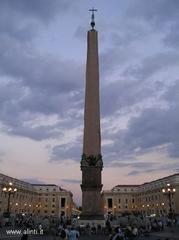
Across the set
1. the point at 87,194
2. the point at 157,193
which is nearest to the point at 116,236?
the point at 87,194

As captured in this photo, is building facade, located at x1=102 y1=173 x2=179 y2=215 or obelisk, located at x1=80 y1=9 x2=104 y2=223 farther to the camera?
building facade, located at x1=102 y1=173 x2=179 y2=215

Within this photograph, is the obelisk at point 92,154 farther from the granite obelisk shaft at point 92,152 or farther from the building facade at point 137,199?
the building facade at point 137,199

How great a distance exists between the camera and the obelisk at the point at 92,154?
27.7m

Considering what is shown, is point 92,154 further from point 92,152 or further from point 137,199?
point 137,199

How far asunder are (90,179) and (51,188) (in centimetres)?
10174

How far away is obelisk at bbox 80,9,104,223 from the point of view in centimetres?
2766

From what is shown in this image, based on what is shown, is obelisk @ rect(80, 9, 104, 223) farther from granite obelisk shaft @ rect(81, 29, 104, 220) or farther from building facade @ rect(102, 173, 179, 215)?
building facade @ rect(102, 173, 179, 215)

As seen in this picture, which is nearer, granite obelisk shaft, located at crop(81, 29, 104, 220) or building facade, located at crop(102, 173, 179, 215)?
granite obelisk shaft, located at crop(81, 29, 104, 220)

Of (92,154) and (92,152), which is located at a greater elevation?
(92,152)

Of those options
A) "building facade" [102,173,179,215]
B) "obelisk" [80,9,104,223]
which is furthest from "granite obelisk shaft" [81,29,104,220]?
"building facade" [102,173,179,215]

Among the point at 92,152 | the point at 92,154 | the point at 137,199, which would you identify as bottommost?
Answer: the point at 92,154

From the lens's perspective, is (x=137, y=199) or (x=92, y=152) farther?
(x=137, y=199)

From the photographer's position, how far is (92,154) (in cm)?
2834

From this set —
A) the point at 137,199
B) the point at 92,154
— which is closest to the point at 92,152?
the point at 92,154
